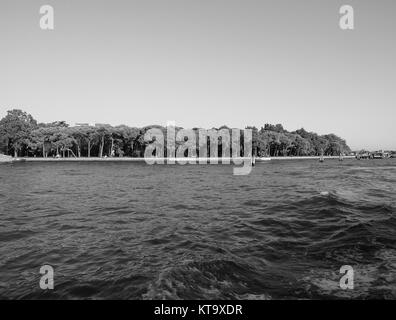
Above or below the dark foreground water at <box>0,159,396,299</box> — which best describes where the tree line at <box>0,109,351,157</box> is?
above

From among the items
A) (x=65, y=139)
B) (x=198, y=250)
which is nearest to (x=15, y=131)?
(x=65, y=139)

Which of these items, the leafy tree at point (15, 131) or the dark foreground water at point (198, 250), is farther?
the leafy tree at point (15, 131)

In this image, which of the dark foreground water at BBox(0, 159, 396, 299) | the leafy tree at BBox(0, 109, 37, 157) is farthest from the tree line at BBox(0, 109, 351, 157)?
the dark foreground water at BBox(0, 159, 396, 299)

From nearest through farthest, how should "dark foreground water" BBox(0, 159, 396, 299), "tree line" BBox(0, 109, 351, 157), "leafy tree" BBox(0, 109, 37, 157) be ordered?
"dark foreground water" BBox(0, 159, 396, 299), "tree line" BBox(0, 109, 351, 157), "leafy tree" BBox(0, 109, 37, 157)

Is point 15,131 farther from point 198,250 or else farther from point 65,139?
point 198,250

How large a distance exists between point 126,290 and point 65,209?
16.0 metres

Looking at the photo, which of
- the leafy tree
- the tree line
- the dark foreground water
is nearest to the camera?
the dark foreground water

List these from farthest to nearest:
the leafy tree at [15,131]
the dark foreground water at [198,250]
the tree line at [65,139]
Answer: the leafy tree at [15,131]
the tree line at [65,139]
the dark foreground water at [198,250]

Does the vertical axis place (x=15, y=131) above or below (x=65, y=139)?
above

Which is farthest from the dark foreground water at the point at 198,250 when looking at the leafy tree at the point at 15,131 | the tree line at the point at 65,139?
the leafy tree at the point at 15,131

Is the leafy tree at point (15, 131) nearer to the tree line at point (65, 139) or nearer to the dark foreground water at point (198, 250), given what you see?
the tree line at point (65, 139)

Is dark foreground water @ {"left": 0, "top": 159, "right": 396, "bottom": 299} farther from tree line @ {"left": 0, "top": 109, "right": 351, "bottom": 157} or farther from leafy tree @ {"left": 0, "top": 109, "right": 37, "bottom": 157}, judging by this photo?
leafy tree @ {"left": 0, "top": 109, "right": 37, "bottom": 157}

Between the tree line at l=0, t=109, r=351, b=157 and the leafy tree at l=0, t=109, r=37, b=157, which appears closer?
the tree line at l=0, t=109, r=351, b=157

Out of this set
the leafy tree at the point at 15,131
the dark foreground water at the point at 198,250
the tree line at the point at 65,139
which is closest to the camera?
the dark foreground water at the point at 198,250
